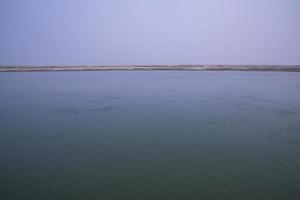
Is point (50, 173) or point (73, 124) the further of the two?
point (73, 124)

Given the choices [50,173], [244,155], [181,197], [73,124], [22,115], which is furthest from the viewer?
Answer: [22,115]

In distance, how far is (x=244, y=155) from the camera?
4.78 m

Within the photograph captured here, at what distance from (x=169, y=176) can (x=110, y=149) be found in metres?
1.57

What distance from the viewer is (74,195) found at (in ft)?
11.1

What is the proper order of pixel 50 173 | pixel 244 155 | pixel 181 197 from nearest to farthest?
pixel 181 197 → pixel 50 173 → pixel 244 155

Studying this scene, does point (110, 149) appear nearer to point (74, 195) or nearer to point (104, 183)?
point (104, 183)

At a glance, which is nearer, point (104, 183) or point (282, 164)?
point (104, 183)

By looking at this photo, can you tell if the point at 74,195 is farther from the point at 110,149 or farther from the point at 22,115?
the point at 22,115

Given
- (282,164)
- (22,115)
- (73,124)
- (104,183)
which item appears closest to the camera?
(104,183)

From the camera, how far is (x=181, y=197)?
3352mm

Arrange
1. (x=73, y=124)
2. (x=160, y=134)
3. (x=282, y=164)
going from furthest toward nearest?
1. (x=73, y=124)
2. (x=160, y=134)
3. (x=282, y=164)

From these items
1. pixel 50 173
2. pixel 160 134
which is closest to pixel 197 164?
pixel 160 134

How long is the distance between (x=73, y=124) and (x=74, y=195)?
3.84 m

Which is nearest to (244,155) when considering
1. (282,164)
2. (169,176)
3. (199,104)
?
(282,164)
